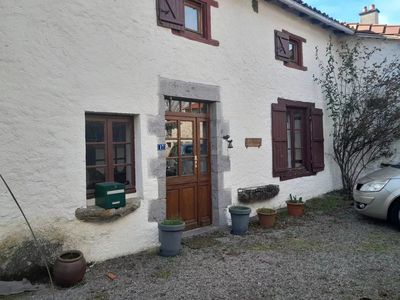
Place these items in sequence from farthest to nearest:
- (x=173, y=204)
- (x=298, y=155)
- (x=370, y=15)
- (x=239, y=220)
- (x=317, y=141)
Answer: (x=370, y=15)
(x=317, y=141)
(x=298, y=155)
(x=239, y=220)
(x=173, y=204)

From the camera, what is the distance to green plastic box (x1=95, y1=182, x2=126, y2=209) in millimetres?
4602

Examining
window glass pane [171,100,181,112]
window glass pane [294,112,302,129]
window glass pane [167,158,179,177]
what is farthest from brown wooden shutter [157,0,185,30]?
window glass pane [294,112,302,129]

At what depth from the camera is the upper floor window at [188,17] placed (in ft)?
18.3

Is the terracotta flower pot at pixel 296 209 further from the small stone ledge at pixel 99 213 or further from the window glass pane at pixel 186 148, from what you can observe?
the small stone ledge at pixel 99 213

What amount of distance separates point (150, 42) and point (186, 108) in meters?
1.33

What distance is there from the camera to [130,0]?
511cm

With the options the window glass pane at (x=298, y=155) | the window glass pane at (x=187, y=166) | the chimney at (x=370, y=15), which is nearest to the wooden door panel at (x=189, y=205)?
the window glass pane at (x=187, y=166)

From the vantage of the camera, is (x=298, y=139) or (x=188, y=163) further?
(x=298, y=139)

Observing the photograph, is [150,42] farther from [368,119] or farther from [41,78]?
[368,119]

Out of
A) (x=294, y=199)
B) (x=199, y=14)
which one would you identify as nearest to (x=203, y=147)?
(x=199, y=14)

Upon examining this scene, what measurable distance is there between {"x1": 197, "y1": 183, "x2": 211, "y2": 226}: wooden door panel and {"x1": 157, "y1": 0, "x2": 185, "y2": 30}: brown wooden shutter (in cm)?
280

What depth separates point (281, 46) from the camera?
7.90 meters

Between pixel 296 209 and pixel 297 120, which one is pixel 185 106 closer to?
pixel 296 209

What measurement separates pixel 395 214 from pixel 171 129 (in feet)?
14.1
